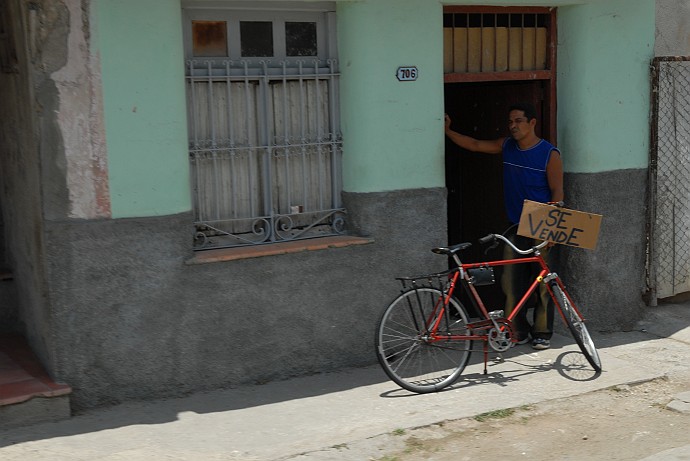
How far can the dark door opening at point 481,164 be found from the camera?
7.93 m

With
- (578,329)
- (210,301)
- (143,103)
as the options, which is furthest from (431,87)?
(210,301)

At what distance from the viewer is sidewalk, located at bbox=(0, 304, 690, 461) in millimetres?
5172

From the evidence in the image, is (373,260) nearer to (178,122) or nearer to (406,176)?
(406,176)

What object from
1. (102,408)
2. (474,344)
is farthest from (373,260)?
(102,408)

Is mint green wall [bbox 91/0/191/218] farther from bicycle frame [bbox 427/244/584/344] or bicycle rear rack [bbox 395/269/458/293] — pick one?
bicycle frame [bbox 427/244/584/344]

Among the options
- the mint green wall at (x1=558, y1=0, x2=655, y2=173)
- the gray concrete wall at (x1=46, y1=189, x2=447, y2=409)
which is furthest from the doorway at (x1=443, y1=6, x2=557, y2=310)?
the gray concrete wall at (x1=46, y1=189, x2=447, y2=409)

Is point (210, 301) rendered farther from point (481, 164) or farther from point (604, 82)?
point (604, 82)

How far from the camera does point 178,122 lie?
5.90 meters

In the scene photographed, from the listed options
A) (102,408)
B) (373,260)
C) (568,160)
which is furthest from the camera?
(568,160)

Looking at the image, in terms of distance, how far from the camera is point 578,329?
6641 mm

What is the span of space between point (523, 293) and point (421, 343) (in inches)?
53.5

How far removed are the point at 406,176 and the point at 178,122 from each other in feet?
5.86

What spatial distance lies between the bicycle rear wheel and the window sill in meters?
0.63

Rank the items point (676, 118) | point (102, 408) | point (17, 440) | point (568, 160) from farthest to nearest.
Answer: point (676, 118), point (568, 160), point (102, 408), point (17, 440)
